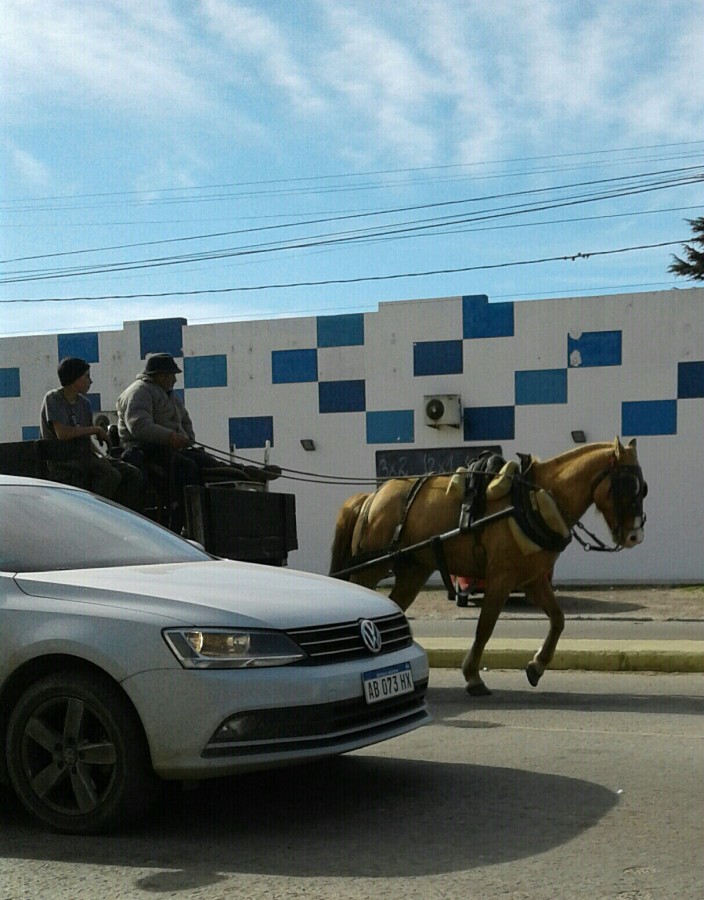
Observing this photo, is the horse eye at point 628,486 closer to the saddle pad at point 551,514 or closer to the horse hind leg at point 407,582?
the saddle pad at point 551,514

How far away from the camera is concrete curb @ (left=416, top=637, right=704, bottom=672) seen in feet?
32.8

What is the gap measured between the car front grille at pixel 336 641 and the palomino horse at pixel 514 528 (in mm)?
3574

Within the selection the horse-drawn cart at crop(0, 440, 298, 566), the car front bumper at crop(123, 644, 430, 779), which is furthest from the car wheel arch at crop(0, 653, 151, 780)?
the horse-drawn cart at crop(0, 440, 298, 566)

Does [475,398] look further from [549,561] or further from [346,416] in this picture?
[549,561]

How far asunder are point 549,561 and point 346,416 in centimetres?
1437

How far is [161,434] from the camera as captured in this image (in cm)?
912

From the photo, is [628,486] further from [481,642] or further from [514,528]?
[481,642]

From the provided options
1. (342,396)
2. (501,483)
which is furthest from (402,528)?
(342,396)

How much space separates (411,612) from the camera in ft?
55.9

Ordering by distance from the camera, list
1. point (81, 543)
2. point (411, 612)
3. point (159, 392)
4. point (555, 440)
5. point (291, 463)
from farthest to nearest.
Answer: point (291, 463)
point (555, 440)
point (411, 612)
point (159, 392)
point (81, 543)

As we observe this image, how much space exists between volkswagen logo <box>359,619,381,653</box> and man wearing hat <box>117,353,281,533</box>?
13.9 feet

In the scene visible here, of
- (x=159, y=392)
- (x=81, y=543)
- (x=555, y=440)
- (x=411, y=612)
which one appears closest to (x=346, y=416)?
(x=555, y=440)

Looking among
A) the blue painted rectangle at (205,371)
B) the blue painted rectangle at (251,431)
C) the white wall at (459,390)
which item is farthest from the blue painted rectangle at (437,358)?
the blue painted rectangle at (205,371)

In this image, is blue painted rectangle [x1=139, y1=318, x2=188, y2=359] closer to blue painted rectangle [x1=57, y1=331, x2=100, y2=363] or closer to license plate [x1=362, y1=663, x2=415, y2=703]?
blue painted rectangle [x1=57, y1=331, x2=100, y2=363]
